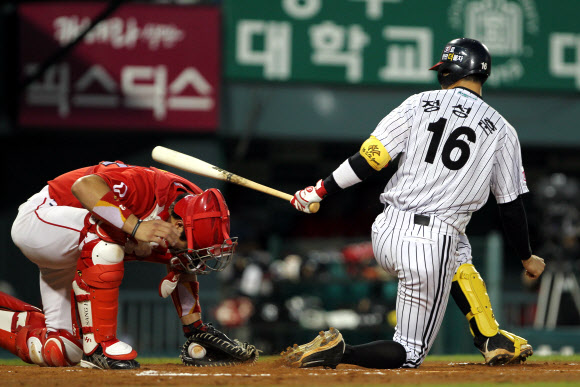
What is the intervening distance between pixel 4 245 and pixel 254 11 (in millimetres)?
4152

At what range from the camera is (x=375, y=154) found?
171 inches

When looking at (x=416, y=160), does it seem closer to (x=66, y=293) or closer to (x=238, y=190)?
(x=66, y=293)

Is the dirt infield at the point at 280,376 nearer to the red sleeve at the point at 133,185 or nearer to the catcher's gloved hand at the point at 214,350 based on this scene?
the catcher's gloved hand at the point at 214,350

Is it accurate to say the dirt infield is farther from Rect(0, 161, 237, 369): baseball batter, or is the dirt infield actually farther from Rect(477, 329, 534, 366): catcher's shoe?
Rect(0, 161, 237, 369): baseball batter

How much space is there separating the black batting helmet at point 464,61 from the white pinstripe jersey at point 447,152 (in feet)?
0.52

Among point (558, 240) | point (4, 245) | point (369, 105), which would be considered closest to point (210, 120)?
point (369, 105)

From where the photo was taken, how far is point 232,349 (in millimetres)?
4824

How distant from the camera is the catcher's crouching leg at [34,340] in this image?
4699mm

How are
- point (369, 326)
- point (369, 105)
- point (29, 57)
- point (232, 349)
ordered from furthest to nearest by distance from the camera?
1. point (369, 105)
2. point (29, 57)
3. point (369, 326)
4. point (232, 349)

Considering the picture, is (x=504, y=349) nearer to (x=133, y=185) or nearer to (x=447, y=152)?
(x=447, y=152)

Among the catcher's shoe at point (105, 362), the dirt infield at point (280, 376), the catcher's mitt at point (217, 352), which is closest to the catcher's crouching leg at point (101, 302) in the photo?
the catcher's shoe at point (105, 362)

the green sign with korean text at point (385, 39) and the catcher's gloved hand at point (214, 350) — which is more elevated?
the green sign with korean text at point (385, 39)

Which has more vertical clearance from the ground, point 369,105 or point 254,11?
point 254,11

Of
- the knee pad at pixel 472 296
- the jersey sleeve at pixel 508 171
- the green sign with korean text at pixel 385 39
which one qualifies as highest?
the green sign with korean text at pixel 385 39
